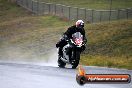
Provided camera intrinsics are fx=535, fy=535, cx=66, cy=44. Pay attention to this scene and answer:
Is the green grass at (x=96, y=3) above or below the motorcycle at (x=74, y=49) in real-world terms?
below

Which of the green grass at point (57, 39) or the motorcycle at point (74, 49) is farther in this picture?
the green grass at point (57, 39)

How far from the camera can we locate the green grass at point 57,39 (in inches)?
1288

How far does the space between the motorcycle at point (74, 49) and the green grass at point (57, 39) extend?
3.57 meters

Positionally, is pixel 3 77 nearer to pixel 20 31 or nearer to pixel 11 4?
pixel 20 31

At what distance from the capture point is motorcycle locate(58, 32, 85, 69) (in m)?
19.2

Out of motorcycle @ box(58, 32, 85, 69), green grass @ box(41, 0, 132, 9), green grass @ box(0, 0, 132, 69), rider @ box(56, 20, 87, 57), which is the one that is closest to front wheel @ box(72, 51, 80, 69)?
motorcycle @ box(58, 32, 85, 69)

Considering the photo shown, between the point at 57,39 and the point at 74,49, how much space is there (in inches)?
881

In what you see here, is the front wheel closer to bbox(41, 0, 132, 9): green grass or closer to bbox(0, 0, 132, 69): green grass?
bbox(0, 0, 132, 69): green grass

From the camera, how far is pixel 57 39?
4175 centimetres

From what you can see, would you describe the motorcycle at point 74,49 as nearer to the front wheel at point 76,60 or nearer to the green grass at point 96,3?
the front wheel at point 76,60

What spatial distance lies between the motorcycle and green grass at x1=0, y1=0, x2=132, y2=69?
11.7 ft

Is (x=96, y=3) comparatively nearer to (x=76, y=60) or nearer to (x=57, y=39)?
(x=57, y=39)

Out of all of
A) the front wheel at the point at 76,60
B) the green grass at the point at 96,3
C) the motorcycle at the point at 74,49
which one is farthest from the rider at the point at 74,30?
the green grass at the point at 96,3

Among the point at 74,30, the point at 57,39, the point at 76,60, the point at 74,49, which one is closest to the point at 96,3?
the point at 57,39
